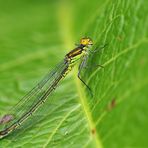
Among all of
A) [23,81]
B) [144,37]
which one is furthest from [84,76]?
[144,37]

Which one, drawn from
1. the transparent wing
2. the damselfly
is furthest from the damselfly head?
the transparent wing

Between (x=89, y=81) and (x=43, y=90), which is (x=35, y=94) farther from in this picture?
(x=89, y=81)

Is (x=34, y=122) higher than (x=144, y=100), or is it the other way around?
(x=34, y=122)

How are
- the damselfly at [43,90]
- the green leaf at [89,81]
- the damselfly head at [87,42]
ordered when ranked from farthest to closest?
1. the damselfly head at [87,42]
2. the damselfly at [43,90]
3. the green leaf at [89,81]

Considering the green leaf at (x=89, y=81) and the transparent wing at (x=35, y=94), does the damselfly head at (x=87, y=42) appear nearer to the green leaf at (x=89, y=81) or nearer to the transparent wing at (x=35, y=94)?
the green leaf at (x=89, y=81)

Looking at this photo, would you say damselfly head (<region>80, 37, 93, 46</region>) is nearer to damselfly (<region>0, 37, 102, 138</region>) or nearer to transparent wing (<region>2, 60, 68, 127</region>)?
damselfly (<region>0, 37, 102, 138</region>)

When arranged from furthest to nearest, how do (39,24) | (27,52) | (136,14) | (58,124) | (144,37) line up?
→ (39,24) → (27,52) → (58,124) → (136,14) → (144,37)

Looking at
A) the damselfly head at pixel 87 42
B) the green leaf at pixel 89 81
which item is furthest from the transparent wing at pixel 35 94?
the damselfly head at pixel 87 42

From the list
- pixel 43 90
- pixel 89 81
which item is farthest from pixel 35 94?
pixel 89 81

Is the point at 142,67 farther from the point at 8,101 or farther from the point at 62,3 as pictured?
the point at 62,3
